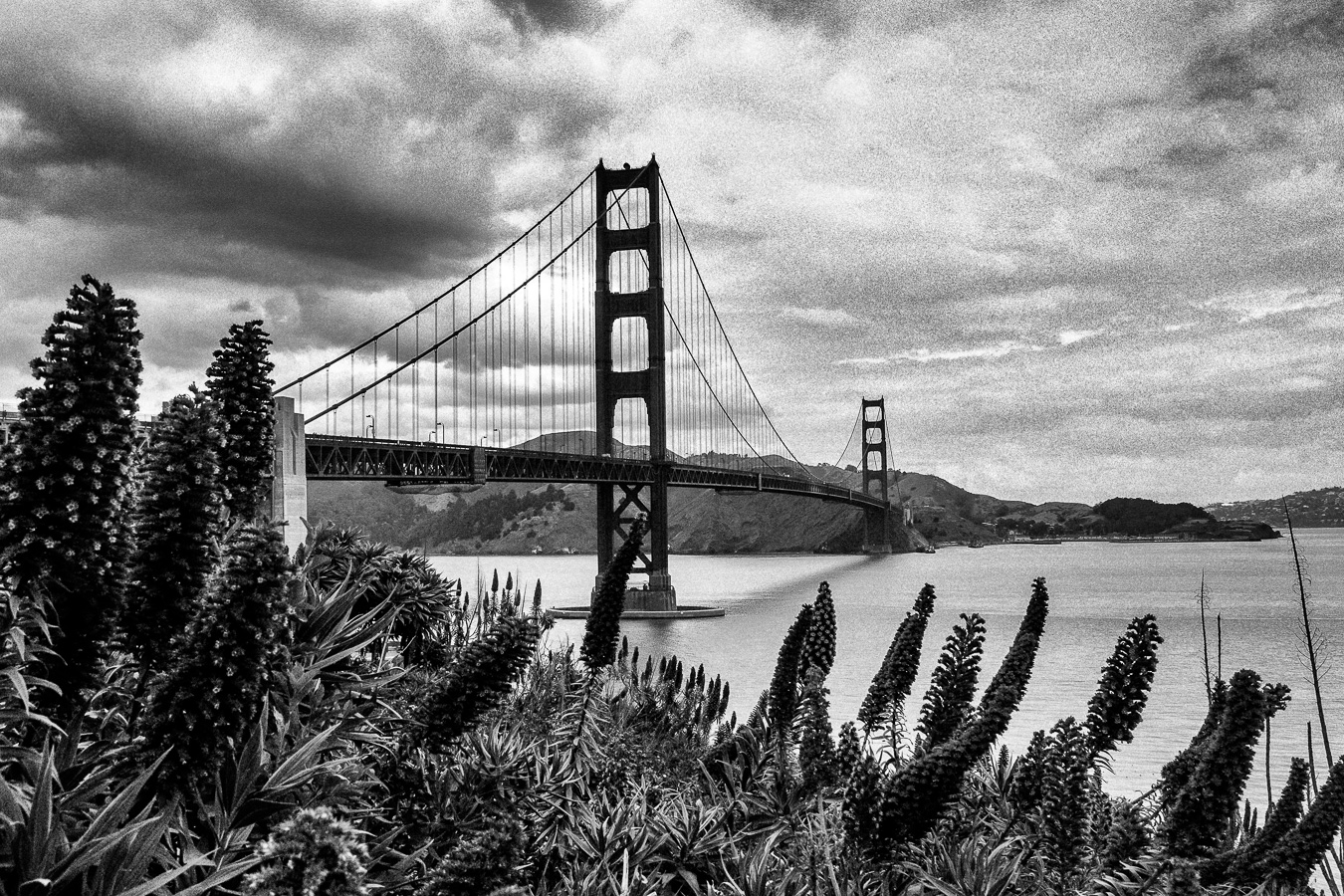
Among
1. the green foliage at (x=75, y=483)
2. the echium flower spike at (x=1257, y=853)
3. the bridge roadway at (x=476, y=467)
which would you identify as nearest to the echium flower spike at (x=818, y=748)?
the echium flower spike at (x=1257, y=853)

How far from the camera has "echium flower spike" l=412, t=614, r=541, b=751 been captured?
4.78 m

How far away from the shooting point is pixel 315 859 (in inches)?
73.2

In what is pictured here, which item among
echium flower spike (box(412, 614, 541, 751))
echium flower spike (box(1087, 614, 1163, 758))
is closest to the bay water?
echium flower spike (box(1087, 614, 1163, 758))

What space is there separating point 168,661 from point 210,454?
91cm

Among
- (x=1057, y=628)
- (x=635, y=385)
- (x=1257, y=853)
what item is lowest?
(x=1057, y=628)

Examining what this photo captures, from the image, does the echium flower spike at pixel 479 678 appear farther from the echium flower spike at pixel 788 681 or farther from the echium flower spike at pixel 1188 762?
the echium flower spike at pixel 1188 762

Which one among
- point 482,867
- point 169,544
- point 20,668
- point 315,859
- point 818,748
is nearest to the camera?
point 315,859

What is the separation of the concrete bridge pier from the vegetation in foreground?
5351mm

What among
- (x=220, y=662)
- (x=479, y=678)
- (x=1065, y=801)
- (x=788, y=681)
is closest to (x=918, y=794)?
(x=1065, y=801)

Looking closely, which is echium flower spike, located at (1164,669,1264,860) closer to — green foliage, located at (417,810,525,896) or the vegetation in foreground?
the vegetation in foreground

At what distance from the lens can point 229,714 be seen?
12.0 ft

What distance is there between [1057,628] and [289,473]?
40696 mm

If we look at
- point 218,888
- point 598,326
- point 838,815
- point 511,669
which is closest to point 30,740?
point 218,888

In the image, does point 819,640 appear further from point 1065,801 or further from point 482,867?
point 482,867
